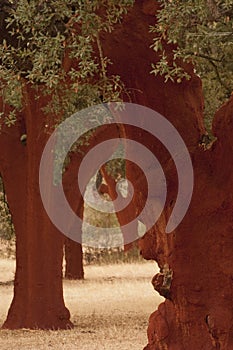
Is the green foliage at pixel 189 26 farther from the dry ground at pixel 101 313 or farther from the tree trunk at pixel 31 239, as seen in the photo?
the tree trunk at pixel 31 239

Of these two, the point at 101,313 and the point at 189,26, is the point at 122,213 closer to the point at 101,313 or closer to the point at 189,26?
the point at 101,313

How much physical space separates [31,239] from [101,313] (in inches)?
151

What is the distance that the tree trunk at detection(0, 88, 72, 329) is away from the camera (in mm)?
13875

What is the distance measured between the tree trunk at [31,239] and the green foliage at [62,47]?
509cm

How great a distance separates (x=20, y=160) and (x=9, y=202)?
0.63 m

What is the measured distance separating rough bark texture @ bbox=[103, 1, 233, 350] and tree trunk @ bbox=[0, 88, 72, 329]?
179 inches

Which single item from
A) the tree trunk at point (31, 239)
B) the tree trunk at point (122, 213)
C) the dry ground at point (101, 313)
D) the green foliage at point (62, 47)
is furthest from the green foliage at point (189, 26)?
the tree trunk at point (122, 213)

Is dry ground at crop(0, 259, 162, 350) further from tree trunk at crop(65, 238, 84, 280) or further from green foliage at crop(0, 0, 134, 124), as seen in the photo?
green foliage at crop(0, 0, 134, 124)

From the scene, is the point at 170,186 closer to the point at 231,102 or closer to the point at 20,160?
the point at 231,102

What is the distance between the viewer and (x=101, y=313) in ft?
57.3

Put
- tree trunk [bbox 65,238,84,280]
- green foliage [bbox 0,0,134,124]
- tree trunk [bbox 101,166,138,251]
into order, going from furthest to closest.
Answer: tree trunk [bbox 65,238,84,280]
tree trunk [bbox 101,166,138,251]
green foliage [bbox 0,0,134,124]

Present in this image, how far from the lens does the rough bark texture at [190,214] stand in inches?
343

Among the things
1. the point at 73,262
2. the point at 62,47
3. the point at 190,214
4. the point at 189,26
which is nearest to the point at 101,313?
the point at 190,214

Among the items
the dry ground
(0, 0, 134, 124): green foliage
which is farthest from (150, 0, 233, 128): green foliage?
the dry ground
